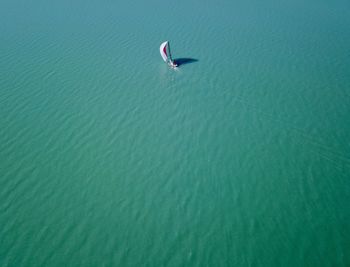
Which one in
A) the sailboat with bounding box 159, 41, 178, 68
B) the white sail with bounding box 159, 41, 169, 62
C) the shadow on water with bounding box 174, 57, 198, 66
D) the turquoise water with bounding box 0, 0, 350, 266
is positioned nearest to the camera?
the turquoise water with bounding box 0, 0, 350, 266

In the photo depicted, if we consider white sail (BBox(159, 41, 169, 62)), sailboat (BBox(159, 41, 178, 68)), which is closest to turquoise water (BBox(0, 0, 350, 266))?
sailboat (BBox(159, 41, 178, 68))

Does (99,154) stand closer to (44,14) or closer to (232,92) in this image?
(232,92)

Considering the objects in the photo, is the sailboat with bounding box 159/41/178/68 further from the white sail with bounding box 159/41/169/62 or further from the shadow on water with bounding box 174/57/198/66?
the shadow on water with bounding box 174/57/198/66

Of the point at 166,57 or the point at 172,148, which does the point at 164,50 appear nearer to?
the point at 166,57

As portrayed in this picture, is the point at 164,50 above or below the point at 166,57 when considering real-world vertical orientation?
above

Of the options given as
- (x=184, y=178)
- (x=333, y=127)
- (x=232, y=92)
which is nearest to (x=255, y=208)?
(x=184, y=178)

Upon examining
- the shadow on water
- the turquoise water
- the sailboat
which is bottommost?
the turquoise water

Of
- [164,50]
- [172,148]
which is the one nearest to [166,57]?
[164,50]

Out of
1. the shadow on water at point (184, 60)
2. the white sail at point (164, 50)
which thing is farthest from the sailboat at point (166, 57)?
the shadow on water at point (184, 60)
